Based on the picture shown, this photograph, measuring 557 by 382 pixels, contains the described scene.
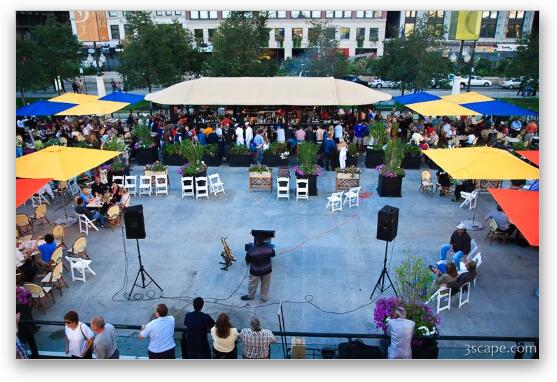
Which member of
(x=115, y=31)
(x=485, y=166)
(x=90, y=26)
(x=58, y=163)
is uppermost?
(x=115, y=31)

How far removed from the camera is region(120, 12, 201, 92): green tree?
23406mm

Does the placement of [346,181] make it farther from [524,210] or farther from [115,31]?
[115,31]

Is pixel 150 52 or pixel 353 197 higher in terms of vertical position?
pixel 150 52

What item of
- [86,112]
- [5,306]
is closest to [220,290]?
[5,306]

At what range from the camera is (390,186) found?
13492mm

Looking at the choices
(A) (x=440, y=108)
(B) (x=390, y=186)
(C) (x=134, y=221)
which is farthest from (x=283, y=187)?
(A) (x=440, y=108)

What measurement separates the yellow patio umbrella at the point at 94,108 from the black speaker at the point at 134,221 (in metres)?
10.5

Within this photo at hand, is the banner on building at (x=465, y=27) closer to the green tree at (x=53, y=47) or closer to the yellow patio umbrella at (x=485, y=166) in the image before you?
the yellow patio umbrella at (x=485, y=166)

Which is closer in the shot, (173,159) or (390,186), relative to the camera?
(390,186)

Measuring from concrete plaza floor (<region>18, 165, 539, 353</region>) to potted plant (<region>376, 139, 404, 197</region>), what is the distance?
0.31 meters

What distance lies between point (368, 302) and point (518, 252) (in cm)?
438

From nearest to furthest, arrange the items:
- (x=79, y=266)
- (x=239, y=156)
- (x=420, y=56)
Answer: (x=79, y=266) → (x=239, y=156) → (x=420, y=56)

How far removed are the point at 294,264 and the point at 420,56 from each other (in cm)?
1889

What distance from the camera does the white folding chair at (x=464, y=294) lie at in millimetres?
8180
